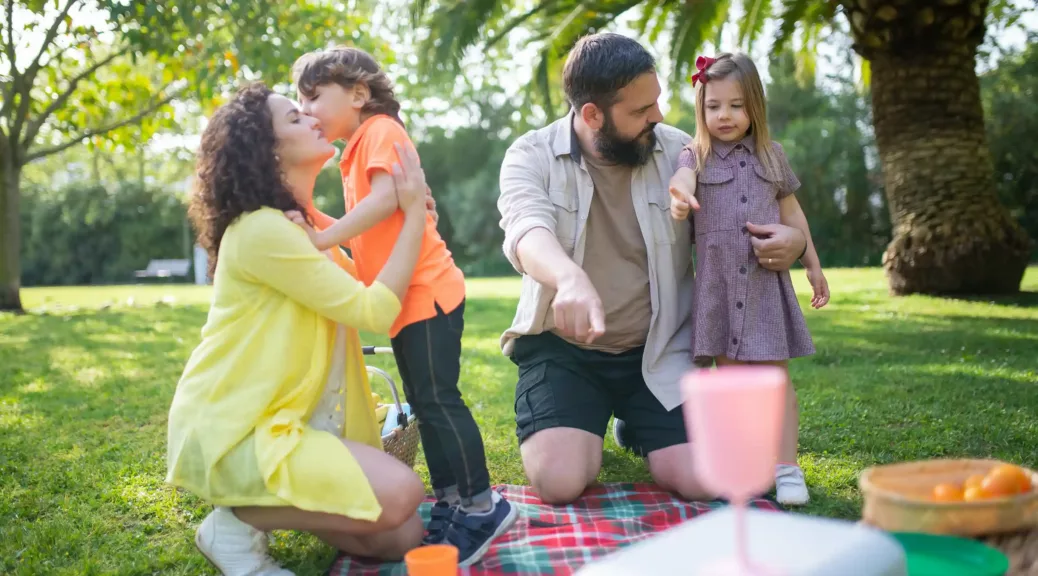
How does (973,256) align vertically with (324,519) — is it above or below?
above

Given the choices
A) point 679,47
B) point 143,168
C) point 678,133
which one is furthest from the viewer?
point 143,168

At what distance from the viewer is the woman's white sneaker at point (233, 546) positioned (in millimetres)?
2371

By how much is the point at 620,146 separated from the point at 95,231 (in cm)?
3024

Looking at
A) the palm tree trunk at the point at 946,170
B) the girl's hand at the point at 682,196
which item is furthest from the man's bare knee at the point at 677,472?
the palm tree trunk at the point at 946,170

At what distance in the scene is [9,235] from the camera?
1189cm

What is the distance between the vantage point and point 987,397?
434 cm

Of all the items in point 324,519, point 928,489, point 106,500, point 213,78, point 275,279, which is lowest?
point 106,500

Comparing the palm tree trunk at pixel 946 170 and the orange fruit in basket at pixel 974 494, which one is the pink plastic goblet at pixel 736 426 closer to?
the orange fruit in basket at pixel 974 494

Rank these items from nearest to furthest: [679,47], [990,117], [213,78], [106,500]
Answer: [106,500]
[679,47]
[213,78]
[990,117]

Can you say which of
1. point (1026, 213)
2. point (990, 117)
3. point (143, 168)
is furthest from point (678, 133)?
point (143, 168)

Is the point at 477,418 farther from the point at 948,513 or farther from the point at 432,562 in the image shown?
the point at 948,513

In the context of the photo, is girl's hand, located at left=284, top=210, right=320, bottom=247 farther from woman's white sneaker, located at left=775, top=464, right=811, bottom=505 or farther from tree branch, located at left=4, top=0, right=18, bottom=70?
tree branch, located at left=4, top=0, right=18, bottom=70

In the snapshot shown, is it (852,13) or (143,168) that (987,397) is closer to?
(852,13)

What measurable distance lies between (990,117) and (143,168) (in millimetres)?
31507
